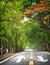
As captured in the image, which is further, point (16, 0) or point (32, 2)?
point (16, 0)

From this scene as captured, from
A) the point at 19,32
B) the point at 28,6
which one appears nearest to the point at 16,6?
the point at 28,6

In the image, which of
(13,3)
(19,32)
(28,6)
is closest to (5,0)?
(13,3)

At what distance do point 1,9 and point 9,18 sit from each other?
2356 millimetres

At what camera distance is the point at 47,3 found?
83.9 ft

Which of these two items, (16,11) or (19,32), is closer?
(16,11)

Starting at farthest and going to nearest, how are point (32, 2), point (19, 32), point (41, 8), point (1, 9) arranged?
point (19, 32), point (1, 9), point (41, 8), point (32, 2)

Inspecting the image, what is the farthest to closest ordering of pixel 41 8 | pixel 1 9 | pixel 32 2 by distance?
pixel 1 9 → pixel 41 8 → pixel 32 2

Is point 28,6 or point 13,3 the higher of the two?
point 13,3

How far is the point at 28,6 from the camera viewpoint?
27.7 meters

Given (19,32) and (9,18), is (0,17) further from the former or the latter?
(19,32)

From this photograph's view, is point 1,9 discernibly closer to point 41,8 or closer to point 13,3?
point 13,3

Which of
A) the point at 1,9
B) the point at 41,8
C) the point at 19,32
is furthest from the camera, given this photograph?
the point at 19,32

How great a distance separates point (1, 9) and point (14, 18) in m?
2.73

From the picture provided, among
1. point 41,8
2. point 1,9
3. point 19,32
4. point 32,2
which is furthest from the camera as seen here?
point 19,32
